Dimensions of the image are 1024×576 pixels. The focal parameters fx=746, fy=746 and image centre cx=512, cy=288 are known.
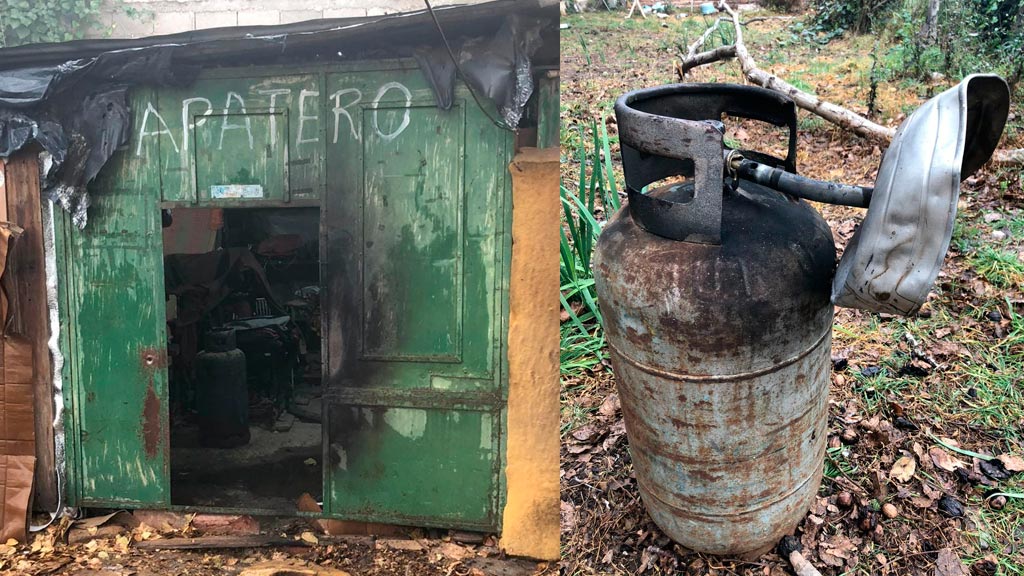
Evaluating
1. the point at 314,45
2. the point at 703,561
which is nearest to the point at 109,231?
the point at 314,45

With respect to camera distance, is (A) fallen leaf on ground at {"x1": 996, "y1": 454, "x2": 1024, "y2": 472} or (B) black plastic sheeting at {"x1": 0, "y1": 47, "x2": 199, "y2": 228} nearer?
(B) black plastic sheeting at {"x1": 0, "y1": 47, "x2": 199, "y2": 228}

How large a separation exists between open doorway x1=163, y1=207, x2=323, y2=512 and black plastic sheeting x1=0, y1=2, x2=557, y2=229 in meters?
0.28

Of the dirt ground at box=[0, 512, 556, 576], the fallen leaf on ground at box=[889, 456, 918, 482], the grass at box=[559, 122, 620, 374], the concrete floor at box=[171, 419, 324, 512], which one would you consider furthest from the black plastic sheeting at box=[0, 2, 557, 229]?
the fallen leaf on ground at box=[889, 456, 918, 482]

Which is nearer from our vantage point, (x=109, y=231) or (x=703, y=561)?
(x=109, y=231)

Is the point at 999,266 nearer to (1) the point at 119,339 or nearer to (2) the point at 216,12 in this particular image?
(2) the point at 216,12

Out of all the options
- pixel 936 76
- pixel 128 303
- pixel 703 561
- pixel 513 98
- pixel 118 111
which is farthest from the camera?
pixel 936 76

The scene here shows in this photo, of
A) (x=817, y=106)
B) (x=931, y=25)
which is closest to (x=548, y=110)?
(x=817, y=106)

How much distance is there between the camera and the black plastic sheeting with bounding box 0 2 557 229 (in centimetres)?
189

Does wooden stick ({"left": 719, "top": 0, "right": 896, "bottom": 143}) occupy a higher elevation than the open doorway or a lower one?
higher

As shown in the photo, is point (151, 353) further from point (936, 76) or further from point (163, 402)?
point (936, 76)

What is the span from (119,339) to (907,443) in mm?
2724

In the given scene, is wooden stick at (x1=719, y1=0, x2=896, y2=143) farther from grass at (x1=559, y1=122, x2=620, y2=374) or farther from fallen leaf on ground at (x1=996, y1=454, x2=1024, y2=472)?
fallen leaf on ground at (x1=996, y1=454, x2=1024, y2=472)

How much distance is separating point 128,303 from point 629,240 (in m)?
1.51

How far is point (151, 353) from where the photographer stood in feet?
7.49
